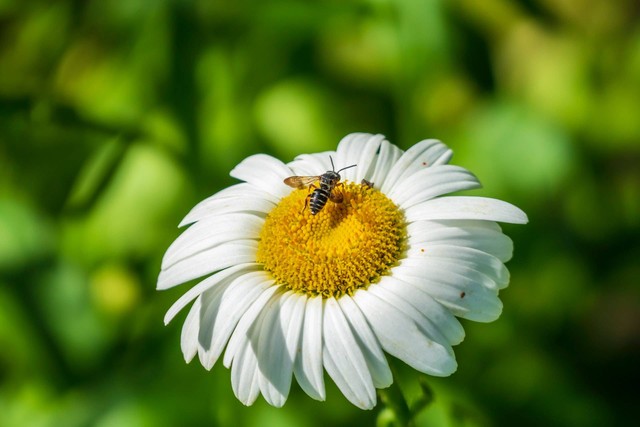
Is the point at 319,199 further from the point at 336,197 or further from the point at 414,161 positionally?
the point at 414,161

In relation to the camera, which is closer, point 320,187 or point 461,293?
point 461,293

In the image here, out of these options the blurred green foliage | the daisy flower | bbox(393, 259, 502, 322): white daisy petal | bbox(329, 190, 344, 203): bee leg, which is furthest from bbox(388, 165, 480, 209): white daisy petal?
the blurred green foliage

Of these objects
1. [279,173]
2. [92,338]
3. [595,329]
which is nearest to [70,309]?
[92,338]

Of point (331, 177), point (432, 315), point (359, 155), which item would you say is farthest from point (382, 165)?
point (432, 315)

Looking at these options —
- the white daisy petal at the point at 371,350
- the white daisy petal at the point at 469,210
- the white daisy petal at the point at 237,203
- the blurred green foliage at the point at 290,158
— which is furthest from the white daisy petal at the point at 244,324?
the blurred green foliage at the point at 290,158

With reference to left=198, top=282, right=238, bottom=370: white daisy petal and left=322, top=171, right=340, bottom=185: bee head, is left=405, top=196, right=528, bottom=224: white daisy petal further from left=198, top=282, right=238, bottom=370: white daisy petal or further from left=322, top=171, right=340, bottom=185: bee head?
left=198, top=282, right=238, bottom=370: white daisy petal

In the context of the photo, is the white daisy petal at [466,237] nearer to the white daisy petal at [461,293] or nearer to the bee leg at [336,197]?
the white daisy petal at [461,293]
